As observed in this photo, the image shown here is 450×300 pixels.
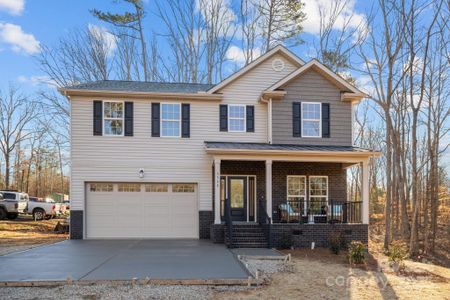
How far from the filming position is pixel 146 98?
52.1 ft

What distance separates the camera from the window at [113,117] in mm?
15750

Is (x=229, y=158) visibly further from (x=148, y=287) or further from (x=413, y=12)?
(x=413, y=12)

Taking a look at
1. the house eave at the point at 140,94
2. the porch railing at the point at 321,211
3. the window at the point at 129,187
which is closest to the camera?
the porch railing at the point at 321,211

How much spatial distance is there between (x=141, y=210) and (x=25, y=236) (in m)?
6.04

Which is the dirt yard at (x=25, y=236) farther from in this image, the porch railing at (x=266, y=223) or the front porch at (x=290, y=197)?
the porch railing at (x=266, y=223)

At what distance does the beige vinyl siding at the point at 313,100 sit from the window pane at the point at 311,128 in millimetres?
265

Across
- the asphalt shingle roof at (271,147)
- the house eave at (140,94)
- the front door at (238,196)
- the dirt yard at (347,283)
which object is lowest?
the dirt yard at (347,283)

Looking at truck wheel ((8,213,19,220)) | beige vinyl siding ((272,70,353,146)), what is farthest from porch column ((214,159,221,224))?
truck wheel ((8,213,19,220))

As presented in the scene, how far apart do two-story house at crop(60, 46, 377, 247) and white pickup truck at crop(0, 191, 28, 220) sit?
11677 millimetres

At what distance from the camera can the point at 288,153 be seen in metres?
14.6

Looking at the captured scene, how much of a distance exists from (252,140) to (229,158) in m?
1.92

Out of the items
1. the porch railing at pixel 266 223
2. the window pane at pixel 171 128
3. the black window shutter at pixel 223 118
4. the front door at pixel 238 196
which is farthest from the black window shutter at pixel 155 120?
the porch railing at pixel 266 223

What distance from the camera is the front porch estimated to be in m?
14.2

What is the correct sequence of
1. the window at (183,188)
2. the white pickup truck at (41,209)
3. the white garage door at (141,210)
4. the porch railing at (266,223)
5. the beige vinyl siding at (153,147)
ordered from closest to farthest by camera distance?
1. the porch railing at (266,223)
2. the beige vinyl siding at (153,147)
3. the white garage door at (141,210)
4. the window at (183,188)
5. the white pickup truck at (41,209)
